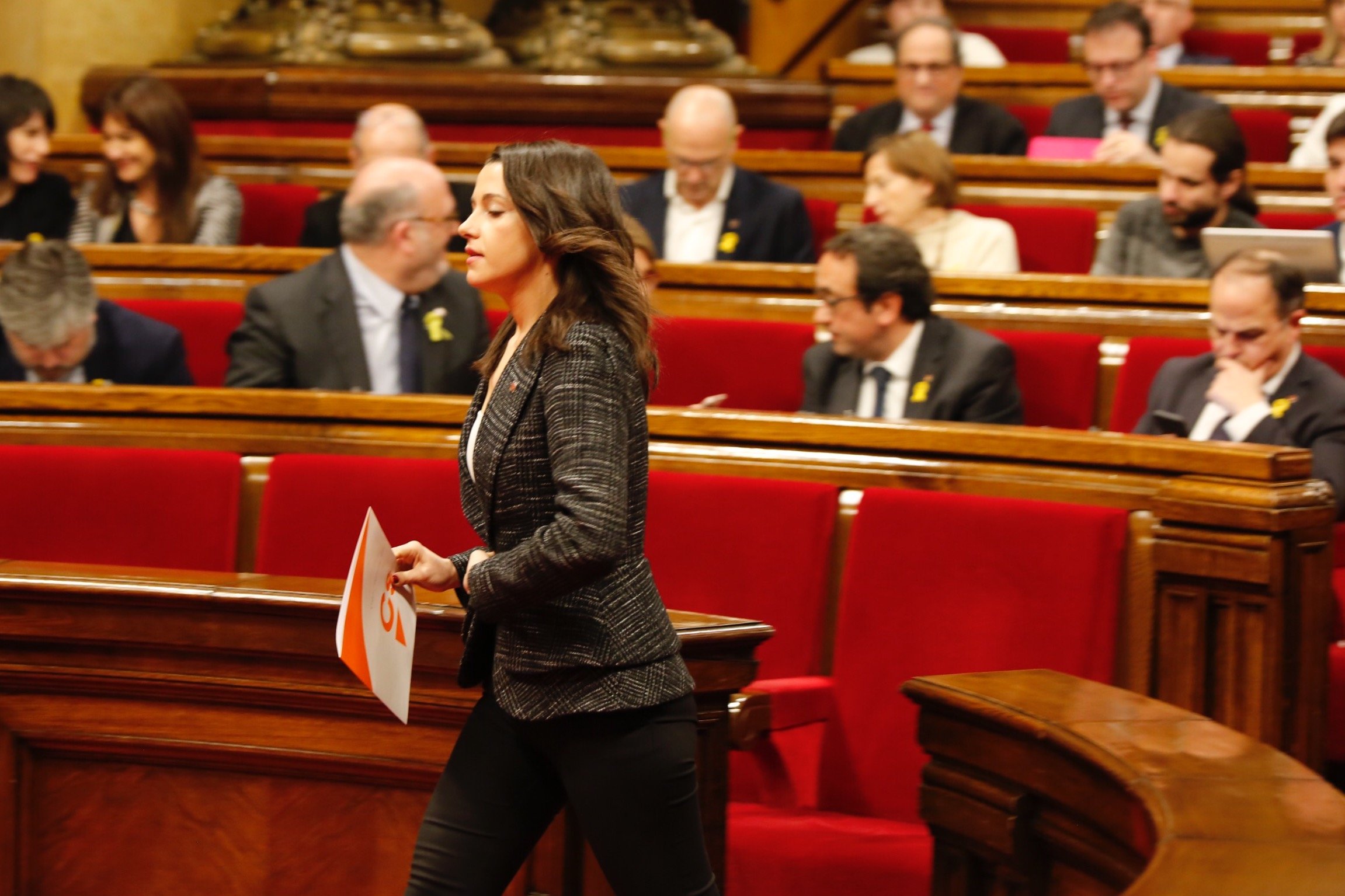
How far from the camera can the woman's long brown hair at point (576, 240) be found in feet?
3.02

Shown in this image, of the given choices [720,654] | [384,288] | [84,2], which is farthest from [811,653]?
[84,2]

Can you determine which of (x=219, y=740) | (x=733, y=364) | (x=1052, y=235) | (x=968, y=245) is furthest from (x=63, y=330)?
(x=1052, y=235)

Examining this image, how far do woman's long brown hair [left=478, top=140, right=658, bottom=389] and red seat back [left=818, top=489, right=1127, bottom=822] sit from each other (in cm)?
51

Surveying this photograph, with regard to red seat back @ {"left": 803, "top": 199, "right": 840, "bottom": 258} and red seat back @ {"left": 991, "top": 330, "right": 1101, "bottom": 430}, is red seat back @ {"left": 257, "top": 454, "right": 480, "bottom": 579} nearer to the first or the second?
red seat back @ {"left": 991, "top": 330, "right": 1101, "bottom": 430}

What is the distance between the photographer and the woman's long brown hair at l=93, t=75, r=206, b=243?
2664 millimetres

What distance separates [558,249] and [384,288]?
128 centimetres

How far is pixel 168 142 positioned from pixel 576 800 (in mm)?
2084

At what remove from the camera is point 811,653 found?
1423 mm

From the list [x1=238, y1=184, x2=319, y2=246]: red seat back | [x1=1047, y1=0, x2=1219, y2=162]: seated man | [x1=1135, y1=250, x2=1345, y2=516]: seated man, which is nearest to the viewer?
[x1=1135, y1=250, x2=1345, y2=516]: seated man

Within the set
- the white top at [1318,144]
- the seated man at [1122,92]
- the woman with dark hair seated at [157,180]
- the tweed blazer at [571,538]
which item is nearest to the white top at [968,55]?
the seated man at [1122,92]

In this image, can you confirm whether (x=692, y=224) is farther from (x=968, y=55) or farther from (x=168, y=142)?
(x=968, y=55)

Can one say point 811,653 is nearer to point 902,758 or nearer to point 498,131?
point 902,758

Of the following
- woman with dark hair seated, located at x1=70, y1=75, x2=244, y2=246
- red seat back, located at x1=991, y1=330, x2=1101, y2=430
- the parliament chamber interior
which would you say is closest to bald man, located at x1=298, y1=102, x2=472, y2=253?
the parliament chamber interior

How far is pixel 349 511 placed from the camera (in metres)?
1.49
